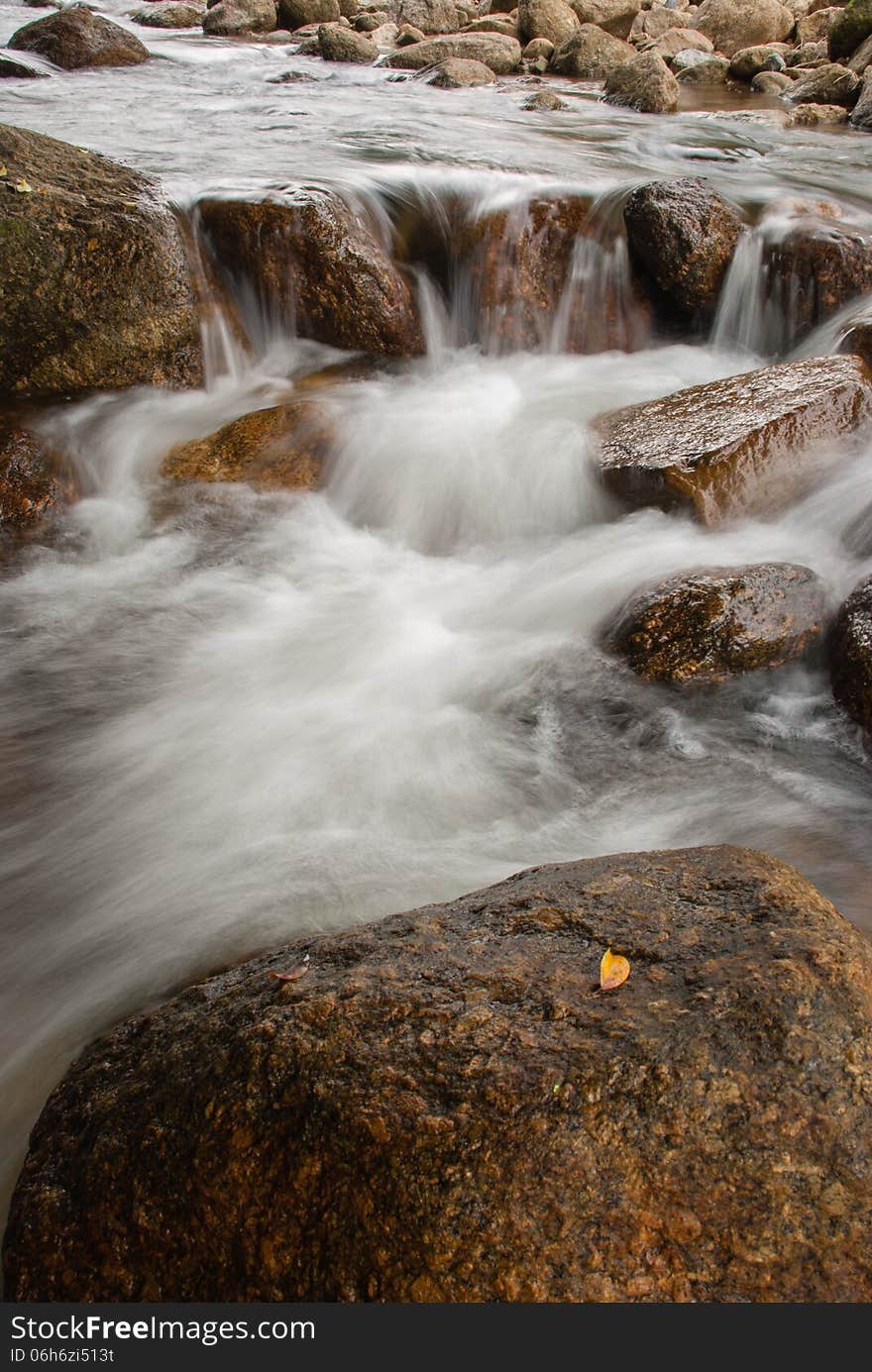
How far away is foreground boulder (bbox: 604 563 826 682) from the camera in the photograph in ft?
14.1

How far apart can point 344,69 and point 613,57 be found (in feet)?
19.3

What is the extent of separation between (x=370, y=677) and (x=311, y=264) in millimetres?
3902

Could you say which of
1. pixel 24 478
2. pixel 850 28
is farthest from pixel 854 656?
pixel 850 28

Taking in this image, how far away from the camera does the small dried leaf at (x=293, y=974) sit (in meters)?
2.10

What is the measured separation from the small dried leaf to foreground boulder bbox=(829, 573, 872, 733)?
9.74ft

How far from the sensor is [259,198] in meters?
6.95

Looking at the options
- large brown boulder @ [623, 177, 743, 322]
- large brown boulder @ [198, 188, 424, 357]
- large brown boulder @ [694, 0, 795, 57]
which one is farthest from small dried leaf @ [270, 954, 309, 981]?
large brown boulder @ [694, 0, 795, 57]

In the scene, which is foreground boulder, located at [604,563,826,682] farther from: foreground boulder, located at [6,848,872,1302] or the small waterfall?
the small waterfall

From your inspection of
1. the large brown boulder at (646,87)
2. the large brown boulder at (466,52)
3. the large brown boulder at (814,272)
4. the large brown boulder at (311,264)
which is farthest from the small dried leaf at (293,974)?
the large brown boulder at (466,52)

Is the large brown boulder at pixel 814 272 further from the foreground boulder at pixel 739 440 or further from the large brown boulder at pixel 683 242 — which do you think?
the foreground boulder at pixel 739 440

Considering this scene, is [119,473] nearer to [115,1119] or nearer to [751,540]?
[751,540]

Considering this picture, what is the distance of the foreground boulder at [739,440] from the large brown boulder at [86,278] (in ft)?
10.7

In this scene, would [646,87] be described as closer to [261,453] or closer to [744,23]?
[744,23]

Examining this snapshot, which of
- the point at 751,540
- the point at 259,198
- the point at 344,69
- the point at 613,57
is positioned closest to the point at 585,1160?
the point at 751,540
